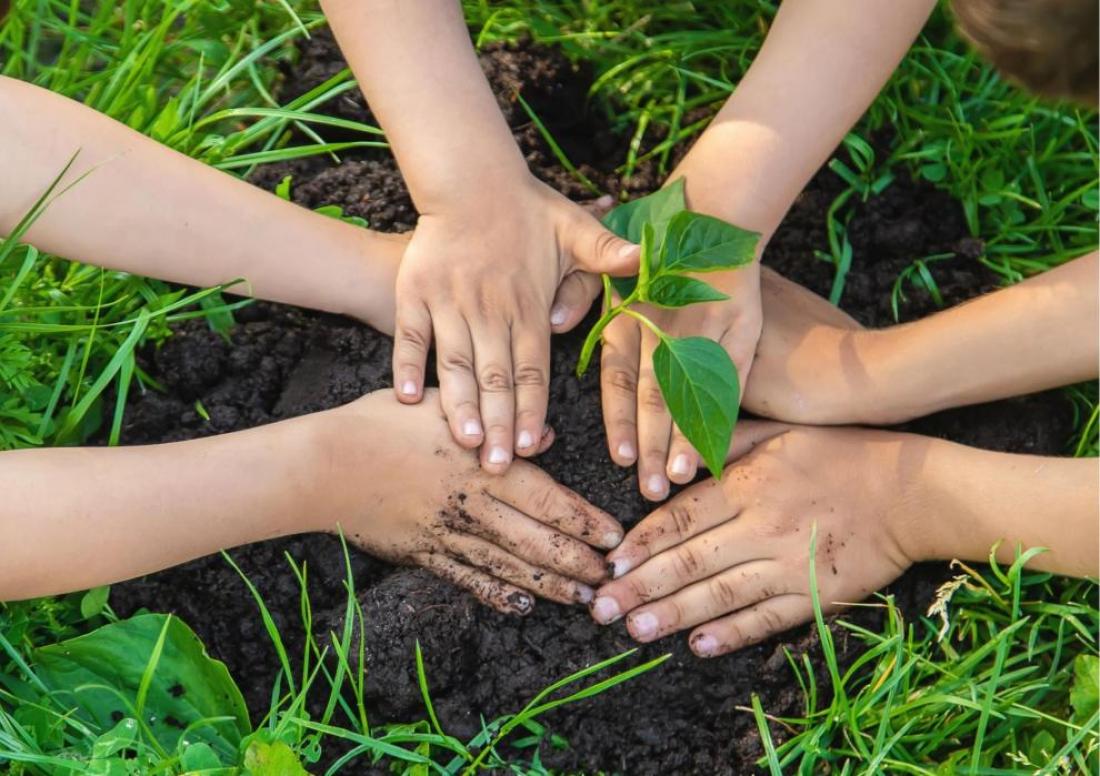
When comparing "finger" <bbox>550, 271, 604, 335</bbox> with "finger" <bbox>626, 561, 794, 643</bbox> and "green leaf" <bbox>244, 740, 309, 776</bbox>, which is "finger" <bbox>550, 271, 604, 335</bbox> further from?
"green leaf" <bbox>244, 740, 309, 776</bbox>

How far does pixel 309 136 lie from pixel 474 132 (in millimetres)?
341

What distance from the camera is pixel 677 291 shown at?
4.06ft

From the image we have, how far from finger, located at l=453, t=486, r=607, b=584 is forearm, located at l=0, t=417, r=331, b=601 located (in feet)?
0.58

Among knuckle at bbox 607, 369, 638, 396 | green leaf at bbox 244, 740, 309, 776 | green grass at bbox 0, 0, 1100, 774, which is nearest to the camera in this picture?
green leaf at bbox 244, 740, 309, 776

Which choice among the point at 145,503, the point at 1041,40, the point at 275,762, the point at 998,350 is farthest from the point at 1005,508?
the point at 145,503

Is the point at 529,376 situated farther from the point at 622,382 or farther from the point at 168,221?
the point at 168,221

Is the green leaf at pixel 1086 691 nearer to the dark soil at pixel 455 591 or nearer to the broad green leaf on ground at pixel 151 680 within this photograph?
the dark soil at pixel 455 591

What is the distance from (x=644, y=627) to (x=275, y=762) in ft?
1.42

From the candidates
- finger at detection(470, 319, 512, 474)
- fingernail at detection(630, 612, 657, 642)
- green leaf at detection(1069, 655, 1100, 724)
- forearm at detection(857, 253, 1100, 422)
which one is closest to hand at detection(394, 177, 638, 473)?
finger at detection(470, 319, 512, 474)

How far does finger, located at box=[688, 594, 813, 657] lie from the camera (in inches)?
53.0

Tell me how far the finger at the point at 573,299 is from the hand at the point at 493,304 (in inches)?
0.4

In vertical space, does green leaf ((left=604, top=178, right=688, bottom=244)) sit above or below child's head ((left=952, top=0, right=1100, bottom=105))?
below

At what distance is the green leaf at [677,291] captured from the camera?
4.02 feet

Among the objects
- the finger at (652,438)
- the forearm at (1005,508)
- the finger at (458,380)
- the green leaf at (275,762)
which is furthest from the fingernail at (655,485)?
the green leaf at (275,762)
